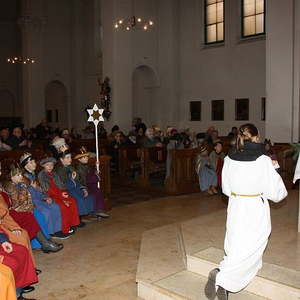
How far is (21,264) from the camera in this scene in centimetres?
436

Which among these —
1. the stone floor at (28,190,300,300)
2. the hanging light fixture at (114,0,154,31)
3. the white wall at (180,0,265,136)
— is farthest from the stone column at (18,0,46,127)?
the stone floor at (28,190,300,300)


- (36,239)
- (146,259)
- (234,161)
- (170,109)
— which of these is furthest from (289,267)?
(170,109)

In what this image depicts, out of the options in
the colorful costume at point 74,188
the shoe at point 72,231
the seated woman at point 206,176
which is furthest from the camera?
the seated woman at point 206,176

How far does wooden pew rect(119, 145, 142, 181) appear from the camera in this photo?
39.0 ft

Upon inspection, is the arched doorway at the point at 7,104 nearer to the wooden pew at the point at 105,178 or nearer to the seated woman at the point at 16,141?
the seated woman at the point at 16,141

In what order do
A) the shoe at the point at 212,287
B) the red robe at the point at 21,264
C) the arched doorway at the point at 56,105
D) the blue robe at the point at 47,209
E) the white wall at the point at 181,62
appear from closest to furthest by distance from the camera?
the shoe at the point at 212,287
the red robe at the point at 21,264
the blue robe at the point at 47,209
the white wall at the point at 181,62
the arched doorway at the point at 56,105

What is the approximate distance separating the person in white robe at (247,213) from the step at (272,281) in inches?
10.9

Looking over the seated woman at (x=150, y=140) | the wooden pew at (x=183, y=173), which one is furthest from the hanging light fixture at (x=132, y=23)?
the wooden pew at (x=183, y=173)

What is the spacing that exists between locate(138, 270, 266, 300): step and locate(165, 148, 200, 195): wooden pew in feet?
17.4

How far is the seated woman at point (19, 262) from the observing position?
13.9 feet

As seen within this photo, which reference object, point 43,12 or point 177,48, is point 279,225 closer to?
point 177,48

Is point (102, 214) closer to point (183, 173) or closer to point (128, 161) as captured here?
point (183, 173)

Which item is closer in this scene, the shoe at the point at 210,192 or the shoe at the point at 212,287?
the shoe at the point at 212,287

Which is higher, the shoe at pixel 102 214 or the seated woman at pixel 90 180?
the seated woman at pixel 90 180
